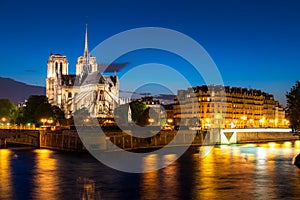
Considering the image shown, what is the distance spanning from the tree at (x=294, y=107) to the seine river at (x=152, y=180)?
13.7 feet

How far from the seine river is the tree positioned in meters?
4.19

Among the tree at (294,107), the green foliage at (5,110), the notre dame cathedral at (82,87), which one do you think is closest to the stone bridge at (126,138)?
the tree at (294,107)

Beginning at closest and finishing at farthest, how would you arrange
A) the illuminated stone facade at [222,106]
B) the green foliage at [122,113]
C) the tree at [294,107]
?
the tree at [294,107] < the green foliage at [122,113] < the illuminated stone facade at [222,106]

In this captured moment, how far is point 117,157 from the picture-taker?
57188 millimetres

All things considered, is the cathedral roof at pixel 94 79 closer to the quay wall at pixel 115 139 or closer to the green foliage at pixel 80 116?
the green foliage at pixel 80 116

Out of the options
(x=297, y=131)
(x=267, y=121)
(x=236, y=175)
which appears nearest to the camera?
(x=236, y=175)

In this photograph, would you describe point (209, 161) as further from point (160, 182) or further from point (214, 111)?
point (214, 111)

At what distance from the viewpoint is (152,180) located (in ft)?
127

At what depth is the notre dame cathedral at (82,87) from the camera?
14662cm

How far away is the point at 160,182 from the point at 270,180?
27.8 ft

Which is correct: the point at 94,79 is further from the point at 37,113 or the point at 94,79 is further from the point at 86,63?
the point at 37,113

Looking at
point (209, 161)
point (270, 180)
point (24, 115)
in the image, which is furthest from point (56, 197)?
point (24, 115)

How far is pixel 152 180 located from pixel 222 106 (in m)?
98.4

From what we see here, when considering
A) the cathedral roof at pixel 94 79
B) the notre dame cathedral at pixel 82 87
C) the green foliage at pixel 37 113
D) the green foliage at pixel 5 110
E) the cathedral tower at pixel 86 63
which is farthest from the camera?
the cathedral tower at pixel 86 63
